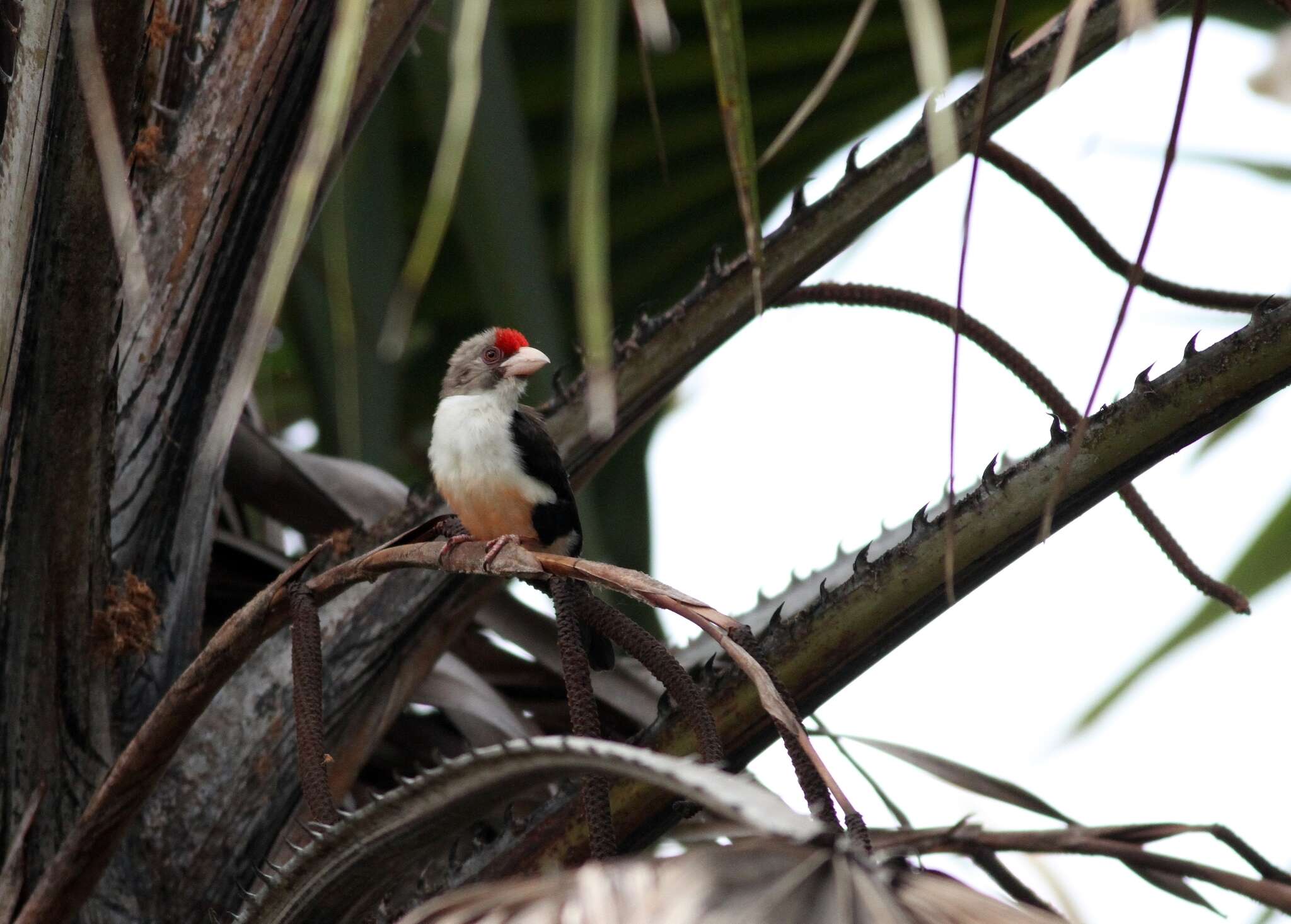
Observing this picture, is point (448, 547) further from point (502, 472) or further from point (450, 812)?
point (502, 472)

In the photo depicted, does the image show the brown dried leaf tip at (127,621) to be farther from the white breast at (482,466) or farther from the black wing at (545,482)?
the white breast at (482,466)

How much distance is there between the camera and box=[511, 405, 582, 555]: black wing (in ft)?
8.48

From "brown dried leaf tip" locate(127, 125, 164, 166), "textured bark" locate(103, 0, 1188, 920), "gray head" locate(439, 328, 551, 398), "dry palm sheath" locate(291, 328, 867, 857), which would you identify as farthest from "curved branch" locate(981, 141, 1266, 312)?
"gray head" locate(439, 328, 551, 398)

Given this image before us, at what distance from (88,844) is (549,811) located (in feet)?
1.57

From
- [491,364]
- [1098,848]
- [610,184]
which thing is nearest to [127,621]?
[1098,848]

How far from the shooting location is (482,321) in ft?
11.7

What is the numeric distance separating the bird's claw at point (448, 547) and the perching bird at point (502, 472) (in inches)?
30.4

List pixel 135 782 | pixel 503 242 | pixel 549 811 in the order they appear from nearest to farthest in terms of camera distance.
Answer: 1. pixel 135 782
2. pixel 549 811
3. pixel 503 242

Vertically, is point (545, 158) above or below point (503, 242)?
above

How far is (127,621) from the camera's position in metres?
1.81

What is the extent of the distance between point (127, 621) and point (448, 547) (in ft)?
1.78

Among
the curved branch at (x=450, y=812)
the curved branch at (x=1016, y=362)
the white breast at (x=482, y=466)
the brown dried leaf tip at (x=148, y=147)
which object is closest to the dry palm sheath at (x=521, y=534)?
the white breast at (x=482, y=466)

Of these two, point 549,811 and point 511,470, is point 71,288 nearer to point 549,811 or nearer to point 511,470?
point 549,811

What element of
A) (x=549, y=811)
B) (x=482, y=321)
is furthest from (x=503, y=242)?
(x=482, y=321)
